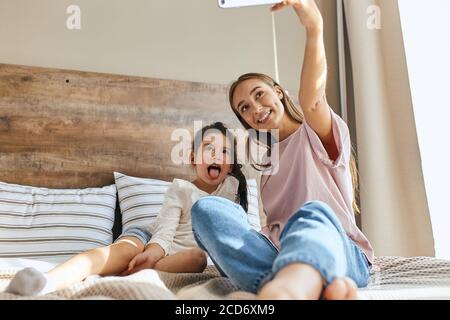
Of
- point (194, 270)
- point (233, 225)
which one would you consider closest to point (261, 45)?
point (194, 270)

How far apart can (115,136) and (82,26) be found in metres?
0.57

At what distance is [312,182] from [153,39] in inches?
56.7

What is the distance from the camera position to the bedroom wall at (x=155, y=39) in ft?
7.04

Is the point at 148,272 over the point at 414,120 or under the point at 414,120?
under

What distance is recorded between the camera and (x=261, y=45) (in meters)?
2.50

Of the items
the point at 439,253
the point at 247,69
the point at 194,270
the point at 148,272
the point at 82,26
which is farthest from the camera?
the point at 247,69

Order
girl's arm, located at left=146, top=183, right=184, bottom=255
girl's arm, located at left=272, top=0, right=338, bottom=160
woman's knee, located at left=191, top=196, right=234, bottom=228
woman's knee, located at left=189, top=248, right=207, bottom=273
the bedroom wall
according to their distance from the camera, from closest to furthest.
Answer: woman's knee, located at left=191, top=196, right=234, bottom=228 → girl's arm, located at left=272, top=0, right=338, bottom=160 → woman's knee, located at left=189, top=248, right=207, bottom=273 → girl's arm, located at left=146, top=183, right=184, bottom=255 → the bedroom wall

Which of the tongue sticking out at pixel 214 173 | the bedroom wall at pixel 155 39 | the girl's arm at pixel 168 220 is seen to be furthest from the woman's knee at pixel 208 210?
the bedroom wall at pixel 155 39

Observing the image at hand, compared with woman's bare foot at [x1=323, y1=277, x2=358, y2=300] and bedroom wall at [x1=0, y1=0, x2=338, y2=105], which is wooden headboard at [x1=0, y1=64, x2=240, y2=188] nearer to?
bedroom wall at [x1=0, y1=0, x2=338, y2=105]

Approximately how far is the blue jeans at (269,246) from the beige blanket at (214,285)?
4cm

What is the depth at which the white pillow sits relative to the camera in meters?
1.85

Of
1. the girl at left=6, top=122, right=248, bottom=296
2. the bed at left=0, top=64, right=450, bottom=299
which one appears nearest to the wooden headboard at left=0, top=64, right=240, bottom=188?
the bed at left=0, top=64, right=450, bottom=299

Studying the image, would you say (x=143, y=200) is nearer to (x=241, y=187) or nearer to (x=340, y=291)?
(x=241, y=187)
